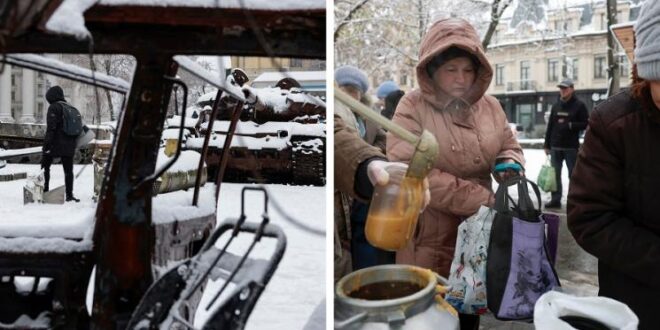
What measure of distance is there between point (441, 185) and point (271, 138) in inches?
18.4

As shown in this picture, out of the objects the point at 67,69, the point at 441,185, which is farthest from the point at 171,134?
the point at 441,185

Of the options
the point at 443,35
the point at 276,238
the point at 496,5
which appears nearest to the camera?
the point at 443,35

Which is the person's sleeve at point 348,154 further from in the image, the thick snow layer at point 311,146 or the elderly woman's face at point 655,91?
the elderly woman's face at point 655,91

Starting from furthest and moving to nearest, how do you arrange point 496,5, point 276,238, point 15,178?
1. point 15,178
2. point 496,5
3. point 276,238

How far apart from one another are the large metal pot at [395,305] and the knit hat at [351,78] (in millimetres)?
331

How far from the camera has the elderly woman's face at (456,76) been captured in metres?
1.08

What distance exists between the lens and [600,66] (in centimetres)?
138

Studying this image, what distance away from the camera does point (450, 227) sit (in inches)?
44.9

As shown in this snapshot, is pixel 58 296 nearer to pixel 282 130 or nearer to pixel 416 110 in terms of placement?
pixel 282 130

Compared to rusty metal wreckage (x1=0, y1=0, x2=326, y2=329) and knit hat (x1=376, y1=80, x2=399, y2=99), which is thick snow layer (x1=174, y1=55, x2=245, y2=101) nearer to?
rusty metal wreckage (x1=0, y1=0, x2=326, y2=329)

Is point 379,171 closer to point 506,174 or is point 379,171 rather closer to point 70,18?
point 506,174

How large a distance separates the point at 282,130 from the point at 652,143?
0.76 meters

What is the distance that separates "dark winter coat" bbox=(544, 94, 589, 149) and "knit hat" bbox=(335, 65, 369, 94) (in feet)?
1.59

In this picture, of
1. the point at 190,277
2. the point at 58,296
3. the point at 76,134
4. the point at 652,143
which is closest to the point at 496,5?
the point at 652,143
